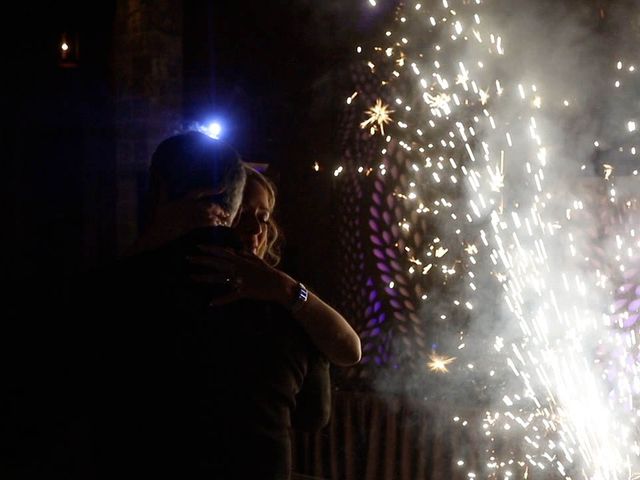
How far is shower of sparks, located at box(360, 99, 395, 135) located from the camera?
16.1 feet

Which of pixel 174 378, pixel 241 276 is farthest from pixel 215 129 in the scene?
pixel 174 378

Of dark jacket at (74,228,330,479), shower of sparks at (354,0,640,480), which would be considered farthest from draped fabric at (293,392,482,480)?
dark jacket at (74,228,330,479)

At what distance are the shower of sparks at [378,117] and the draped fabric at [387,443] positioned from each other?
5.80 feet

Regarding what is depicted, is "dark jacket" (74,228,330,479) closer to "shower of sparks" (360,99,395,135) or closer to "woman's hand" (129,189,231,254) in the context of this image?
"woman's hand" (129,189,231,254)

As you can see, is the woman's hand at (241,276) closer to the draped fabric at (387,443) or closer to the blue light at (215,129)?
the draped fabric at (387,443)

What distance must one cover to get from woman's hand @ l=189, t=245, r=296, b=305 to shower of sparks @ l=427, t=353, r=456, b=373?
9.81 ft

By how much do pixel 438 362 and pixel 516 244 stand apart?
0.91 meters

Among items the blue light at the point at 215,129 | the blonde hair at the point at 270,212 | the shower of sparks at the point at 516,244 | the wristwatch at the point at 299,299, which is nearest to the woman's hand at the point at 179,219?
the wristwatch at the point at 299,299

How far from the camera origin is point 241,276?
1.68 meters

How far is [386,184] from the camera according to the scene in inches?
194

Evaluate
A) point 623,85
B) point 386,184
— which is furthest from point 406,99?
point 623,85

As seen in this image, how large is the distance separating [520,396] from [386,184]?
1621 millimetres

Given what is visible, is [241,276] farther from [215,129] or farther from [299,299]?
[215,129]

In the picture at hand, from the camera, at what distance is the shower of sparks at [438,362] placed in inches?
181
